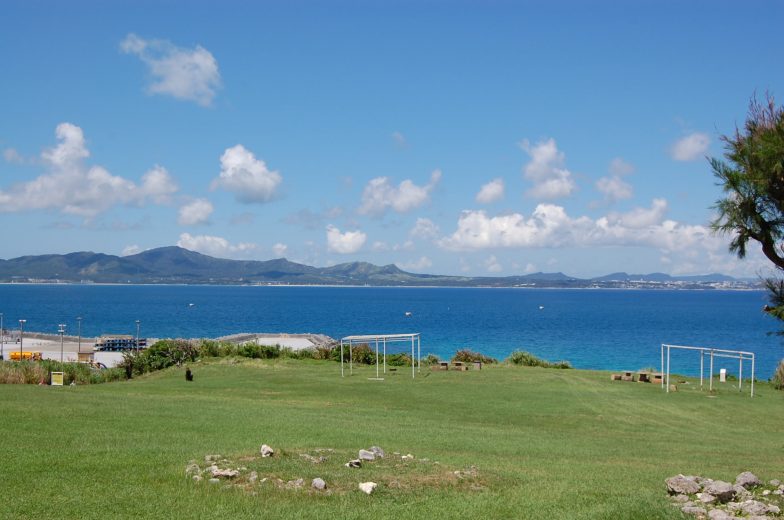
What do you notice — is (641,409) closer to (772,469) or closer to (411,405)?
(411,405)

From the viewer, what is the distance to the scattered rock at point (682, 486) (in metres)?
11.1

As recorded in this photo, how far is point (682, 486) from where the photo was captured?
439 inches

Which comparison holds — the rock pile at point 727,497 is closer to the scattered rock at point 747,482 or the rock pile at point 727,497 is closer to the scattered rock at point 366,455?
the scattered rock at point 747,482

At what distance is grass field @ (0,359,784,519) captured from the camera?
33.4ft

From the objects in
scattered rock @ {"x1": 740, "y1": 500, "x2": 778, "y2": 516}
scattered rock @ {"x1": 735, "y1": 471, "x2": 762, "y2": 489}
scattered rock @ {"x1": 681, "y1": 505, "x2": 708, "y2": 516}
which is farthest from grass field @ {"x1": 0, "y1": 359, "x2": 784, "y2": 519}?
scattered rock @ {"x1": 735, "y1": 471, "x2": 762, "y2": 489}

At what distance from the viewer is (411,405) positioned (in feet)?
90.0

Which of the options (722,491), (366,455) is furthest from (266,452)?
(722,491)

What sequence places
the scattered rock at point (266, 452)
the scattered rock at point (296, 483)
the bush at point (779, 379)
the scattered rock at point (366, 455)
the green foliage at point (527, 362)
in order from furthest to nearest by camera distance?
the green foliage at point (527, 362) < the bush at point (779, 379) < the scattered rock at point (266, 452) < the scattered rock at point (366, 455) < the scattered rock at point (296, 483)

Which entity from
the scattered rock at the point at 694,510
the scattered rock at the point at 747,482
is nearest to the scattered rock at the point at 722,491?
the scattered rock at the point at 694,510

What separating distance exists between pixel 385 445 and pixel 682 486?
6.67 meters

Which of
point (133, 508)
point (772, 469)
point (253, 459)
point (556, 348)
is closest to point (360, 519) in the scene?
point (133, 508)

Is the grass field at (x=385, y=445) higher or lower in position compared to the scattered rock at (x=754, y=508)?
lower

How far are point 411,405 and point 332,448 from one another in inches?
499

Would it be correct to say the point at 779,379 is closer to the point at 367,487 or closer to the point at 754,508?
the point at 754,508
